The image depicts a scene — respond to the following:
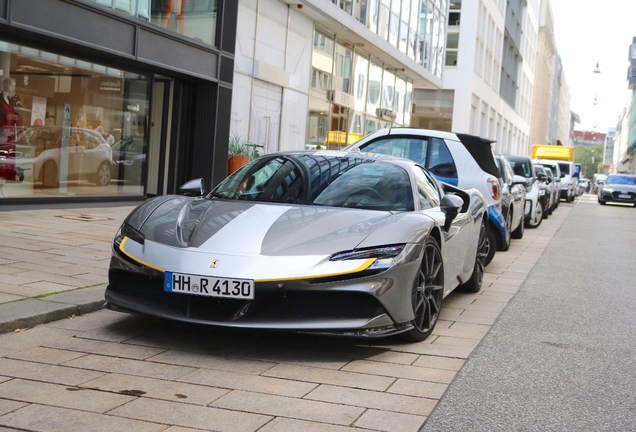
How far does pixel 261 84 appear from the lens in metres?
18.5

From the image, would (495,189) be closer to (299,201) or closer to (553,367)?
(299,201)

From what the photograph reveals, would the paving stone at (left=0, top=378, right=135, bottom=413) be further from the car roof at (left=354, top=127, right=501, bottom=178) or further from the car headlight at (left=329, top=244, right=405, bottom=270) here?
the car roof at (left=354, top=127, right=501, bottom=178)

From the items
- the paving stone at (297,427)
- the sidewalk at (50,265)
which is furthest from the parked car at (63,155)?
the paving stone at (297,427)

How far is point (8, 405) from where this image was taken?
3.38 m

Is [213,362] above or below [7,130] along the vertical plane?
below

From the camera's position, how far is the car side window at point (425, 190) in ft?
19.0

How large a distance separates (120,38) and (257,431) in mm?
10830

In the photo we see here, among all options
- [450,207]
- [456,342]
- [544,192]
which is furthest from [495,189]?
[544,192]

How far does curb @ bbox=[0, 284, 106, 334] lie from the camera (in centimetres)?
480

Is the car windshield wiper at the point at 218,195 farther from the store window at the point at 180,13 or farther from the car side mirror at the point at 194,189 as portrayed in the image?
the store window at the point at 180,13

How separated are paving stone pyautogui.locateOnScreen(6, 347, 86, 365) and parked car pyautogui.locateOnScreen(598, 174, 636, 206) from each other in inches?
1428

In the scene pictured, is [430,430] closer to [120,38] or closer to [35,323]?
[35,323]

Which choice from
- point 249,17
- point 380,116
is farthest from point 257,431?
point 380,116

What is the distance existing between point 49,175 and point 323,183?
824cm
